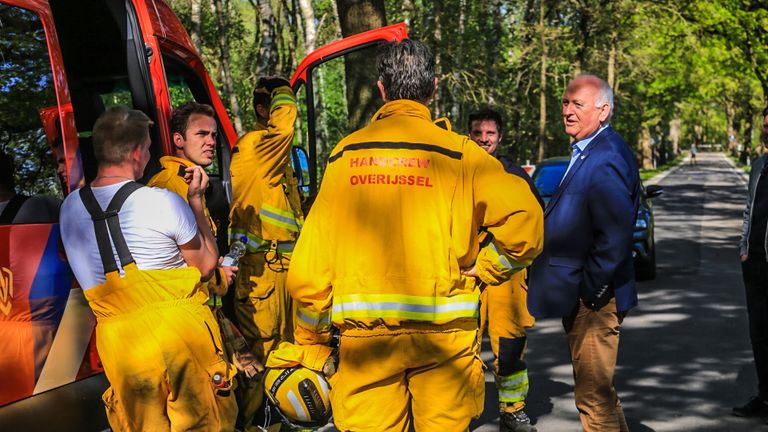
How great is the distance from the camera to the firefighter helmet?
10.3ft

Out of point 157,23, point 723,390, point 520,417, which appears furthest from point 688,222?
point 157,23

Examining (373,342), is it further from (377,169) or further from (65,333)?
(65,333)

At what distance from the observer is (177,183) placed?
165 inches

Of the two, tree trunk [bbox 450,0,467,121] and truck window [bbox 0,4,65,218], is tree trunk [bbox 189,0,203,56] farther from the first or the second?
truck window [bbox 0,4,65,218]

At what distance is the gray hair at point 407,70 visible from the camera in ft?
9.91

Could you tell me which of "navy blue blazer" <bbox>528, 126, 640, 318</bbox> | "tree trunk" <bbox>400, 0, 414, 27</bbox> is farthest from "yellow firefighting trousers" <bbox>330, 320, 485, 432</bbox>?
"tree trunk" <bbox>400, 0, 414, 27</bbox>

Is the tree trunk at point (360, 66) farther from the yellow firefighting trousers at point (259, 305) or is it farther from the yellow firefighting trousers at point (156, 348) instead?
the yellow firefighting trousers at point (156, 348)

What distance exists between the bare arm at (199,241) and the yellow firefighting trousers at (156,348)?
8cm

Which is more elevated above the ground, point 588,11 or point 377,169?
point 588,11

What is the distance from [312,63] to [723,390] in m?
3.77

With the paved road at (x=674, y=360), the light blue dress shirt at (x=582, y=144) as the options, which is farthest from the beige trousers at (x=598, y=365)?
the paved road at (x=674, y=360)

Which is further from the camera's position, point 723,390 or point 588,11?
point 588,11

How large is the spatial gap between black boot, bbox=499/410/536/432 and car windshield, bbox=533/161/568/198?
654 centimetres

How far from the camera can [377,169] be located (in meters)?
2.98
